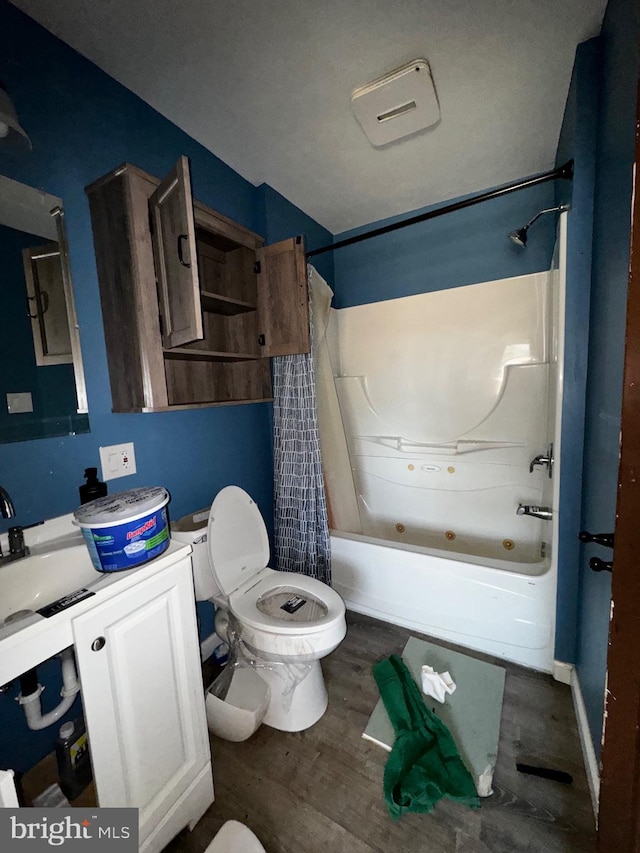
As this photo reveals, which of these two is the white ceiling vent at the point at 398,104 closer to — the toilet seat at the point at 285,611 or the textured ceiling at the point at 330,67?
the textured ceiling at the point at 330,67

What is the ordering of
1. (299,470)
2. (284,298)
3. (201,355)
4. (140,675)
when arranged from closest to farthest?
(140,675)
(201,355)
(284,298)
(299,470)

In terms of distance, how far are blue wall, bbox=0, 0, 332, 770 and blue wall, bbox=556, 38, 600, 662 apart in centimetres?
158

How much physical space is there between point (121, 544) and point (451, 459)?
1882 mm

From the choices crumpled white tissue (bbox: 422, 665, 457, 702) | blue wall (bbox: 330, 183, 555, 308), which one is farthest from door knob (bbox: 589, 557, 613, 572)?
blue wall (bbox: 330, 183, 555, 308)

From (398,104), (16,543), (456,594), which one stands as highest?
(398,104)

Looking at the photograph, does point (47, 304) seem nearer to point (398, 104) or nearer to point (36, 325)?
point (36, 325)

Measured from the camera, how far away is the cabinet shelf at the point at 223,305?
1.52 m

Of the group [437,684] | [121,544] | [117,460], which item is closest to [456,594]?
[437,684]

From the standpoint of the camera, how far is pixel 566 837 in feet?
3.20

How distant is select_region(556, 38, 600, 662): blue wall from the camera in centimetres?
121

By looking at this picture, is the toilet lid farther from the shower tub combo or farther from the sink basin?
the shower tub combo

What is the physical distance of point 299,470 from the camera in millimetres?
1902

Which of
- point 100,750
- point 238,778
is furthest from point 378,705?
point 100,750

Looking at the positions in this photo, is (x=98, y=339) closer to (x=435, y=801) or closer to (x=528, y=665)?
(x=435, y=801)
